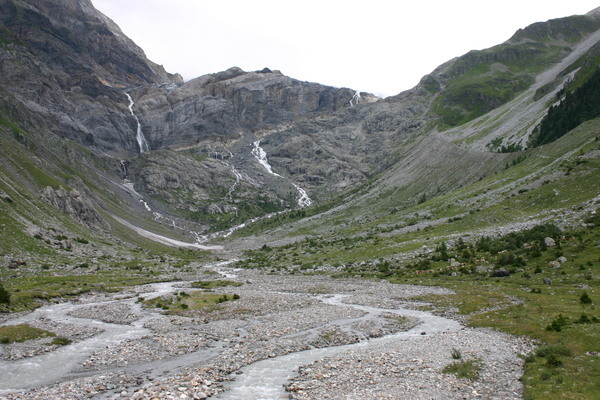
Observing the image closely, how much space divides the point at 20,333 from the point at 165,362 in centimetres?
1467

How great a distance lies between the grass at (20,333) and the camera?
3069 cm

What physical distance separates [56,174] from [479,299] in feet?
550

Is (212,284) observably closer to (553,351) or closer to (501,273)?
(501,273)

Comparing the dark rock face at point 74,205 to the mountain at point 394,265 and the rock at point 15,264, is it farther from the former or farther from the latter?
the rock at point 15,264

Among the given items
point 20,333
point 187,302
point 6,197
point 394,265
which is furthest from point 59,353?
point 6,197

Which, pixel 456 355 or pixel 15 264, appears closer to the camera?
pixel 456 355

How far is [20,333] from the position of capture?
32312 mm

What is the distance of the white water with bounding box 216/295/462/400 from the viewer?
21.5m

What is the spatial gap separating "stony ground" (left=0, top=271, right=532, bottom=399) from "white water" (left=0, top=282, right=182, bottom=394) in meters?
0.96

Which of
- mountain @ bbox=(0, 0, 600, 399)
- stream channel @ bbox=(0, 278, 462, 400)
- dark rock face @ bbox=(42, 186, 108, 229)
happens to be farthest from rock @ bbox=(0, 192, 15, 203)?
stream channel @ bbox=(0, 278, 462, 400)

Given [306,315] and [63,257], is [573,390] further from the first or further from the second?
[63,257]

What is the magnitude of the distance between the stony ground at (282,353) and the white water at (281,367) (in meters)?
0.79

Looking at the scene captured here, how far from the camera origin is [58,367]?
26.1 meters

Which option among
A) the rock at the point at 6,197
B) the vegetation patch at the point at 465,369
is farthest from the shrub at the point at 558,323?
the rock at the point at 6,197
